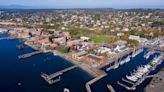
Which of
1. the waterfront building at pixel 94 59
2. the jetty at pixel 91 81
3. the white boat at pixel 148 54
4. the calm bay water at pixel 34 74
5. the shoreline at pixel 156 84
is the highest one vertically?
the waterfront building at pixel 94 59

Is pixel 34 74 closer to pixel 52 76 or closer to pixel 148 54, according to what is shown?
pixel 52 76

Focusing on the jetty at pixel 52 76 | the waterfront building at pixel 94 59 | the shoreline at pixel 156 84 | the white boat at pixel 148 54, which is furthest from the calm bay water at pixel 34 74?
the white boat at pixel 148 54

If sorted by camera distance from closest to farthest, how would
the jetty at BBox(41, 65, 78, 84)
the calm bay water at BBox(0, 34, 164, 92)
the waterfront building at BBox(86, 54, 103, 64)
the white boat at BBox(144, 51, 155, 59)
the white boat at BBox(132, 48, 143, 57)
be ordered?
1. the calm bay water at BBox(0, 34, 164, 92)
2. the jetty at BBox(41, 65, 78, 84)
3. the waterfront building at BBox(86, 54, 103, 64)
4. the white boat at BBox(144, 51, 155, 59)
5. the white boat at BBox(132, 48, 143, 57)

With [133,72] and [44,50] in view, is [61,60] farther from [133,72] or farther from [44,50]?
[133,72]

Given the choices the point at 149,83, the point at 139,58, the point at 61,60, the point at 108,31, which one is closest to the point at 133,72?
the point at 149,83

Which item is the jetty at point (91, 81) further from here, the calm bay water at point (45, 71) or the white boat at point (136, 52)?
the white boat at point (136, 52)

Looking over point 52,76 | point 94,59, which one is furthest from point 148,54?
point 52,76

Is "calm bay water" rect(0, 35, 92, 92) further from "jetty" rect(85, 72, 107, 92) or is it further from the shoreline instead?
the shoreline

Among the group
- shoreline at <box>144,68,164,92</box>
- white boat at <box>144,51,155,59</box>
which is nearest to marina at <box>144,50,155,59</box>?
white boat at <box>144,51,155,59</box>
